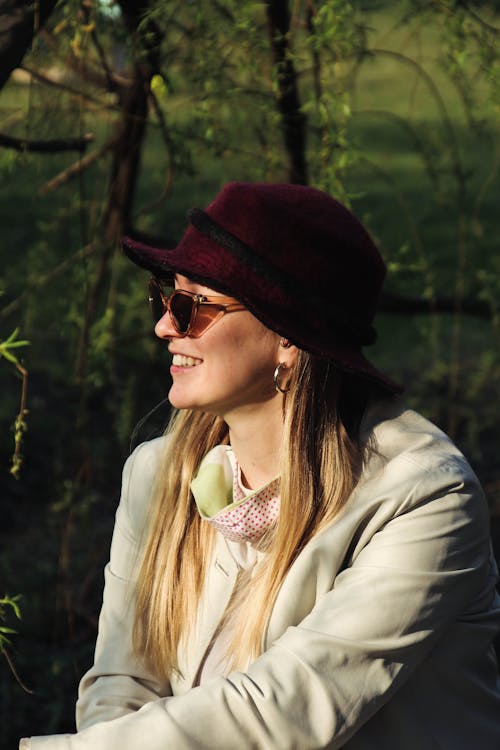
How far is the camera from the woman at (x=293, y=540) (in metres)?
2.01

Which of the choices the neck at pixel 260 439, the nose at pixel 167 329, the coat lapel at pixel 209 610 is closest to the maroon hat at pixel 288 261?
the nose at pixel 167 329

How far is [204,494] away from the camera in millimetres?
2379

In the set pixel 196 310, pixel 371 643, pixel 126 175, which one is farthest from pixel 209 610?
pixel 126 175

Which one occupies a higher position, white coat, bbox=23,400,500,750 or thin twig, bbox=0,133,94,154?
thin twig, bbox=0,133,94,154

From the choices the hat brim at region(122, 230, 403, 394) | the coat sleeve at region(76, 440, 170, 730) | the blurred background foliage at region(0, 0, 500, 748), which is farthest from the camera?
the blurred background foliage at region(0, 0, 500, 748)

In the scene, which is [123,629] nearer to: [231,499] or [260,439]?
[231,499]

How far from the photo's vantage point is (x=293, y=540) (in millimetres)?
2225

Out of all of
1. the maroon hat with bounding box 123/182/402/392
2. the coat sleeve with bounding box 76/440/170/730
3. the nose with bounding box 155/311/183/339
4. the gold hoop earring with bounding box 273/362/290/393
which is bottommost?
the coat sleeve with bounding box 76/440/170/730

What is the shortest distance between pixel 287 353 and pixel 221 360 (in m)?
0.13

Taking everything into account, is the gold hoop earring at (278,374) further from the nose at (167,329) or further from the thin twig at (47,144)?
the thin twig at (47,144)

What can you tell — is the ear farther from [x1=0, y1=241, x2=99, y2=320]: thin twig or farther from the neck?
[x1=0, y1=241, x2=99, y2=320]: thin twig

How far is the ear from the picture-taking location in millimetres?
2305

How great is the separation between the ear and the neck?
84 millimetres

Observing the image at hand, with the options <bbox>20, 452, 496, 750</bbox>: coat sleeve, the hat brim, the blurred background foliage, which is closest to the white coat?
<bbox>20, 452, 496, 750</bbox>: coat sleeve
